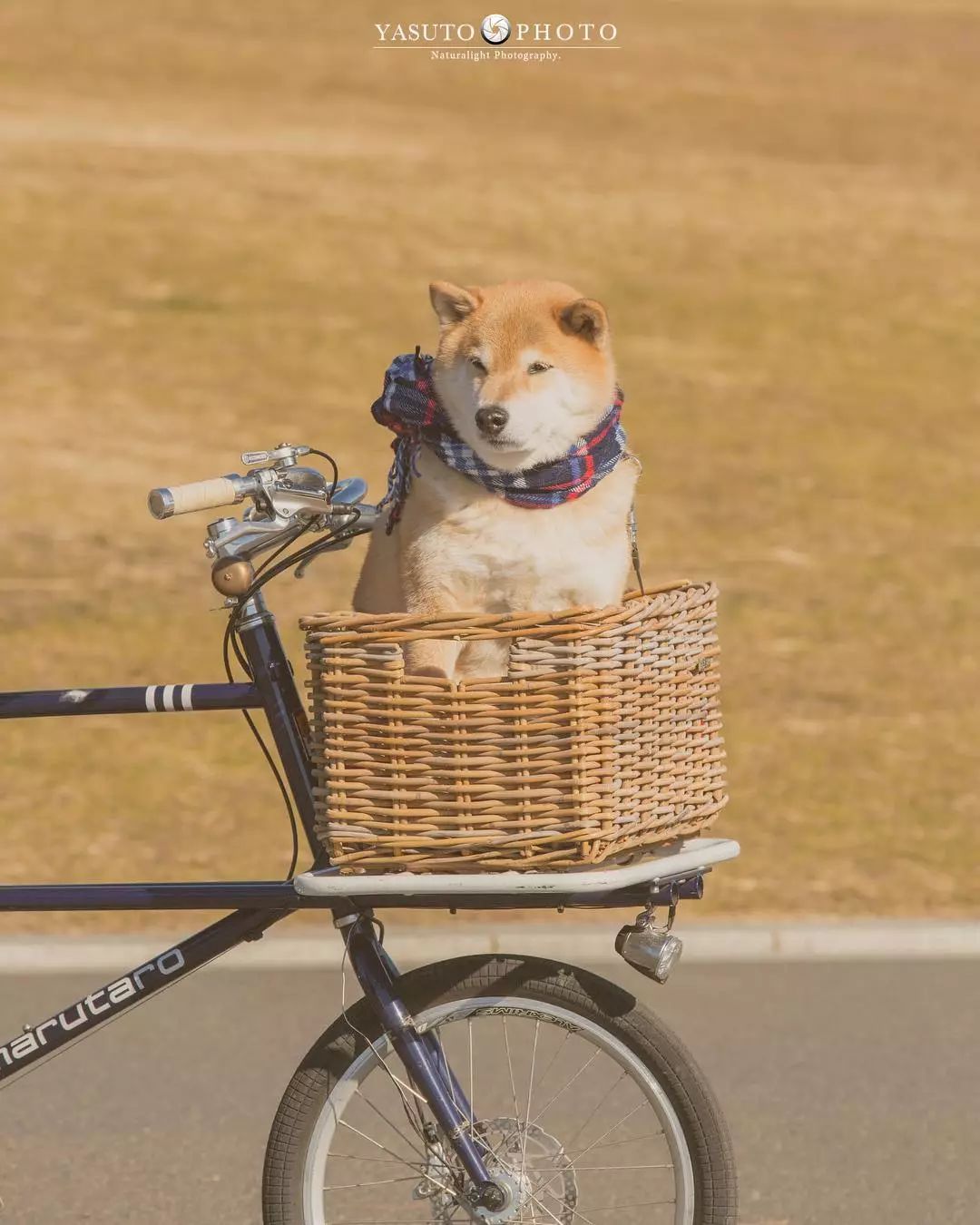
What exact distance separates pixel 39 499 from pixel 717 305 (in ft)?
26.4

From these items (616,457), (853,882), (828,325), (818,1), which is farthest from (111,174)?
(616,457)

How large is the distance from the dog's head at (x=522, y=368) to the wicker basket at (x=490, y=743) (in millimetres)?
611

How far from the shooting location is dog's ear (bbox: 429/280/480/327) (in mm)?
3734

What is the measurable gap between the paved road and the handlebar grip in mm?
2001

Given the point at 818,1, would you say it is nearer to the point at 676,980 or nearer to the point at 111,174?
the point at 111,174

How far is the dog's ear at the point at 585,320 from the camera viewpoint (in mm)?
3721

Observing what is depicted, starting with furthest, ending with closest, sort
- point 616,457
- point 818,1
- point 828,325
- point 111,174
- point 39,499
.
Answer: point 818,1, point 111,174, point 828,325, point 39,499, point 616,457

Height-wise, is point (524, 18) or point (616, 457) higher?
point (524, 18)

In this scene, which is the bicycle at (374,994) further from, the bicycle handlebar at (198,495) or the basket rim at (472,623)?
the basket rim at (472,623)

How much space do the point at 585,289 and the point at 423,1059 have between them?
16.8 m

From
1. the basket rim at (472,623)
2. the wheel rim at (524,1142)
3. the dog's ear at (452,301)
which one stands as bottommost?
the wheel rim at (524,1142)

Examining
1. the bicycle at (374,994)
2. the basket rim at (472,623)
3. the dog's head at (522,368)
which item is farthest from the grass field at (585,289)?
the basket rim at (472,623)

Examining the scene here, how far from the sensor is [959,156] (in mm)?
25094

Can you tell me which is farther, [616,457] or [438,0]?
[438,0]
